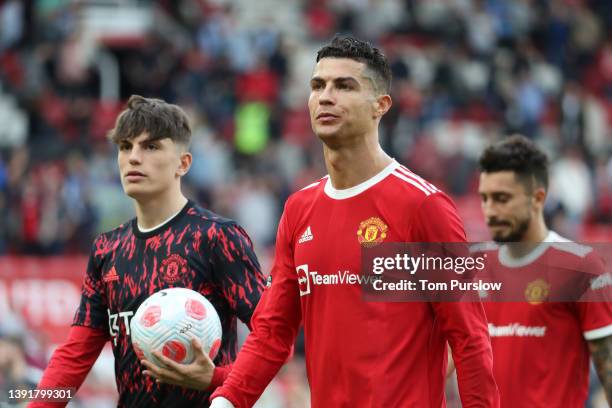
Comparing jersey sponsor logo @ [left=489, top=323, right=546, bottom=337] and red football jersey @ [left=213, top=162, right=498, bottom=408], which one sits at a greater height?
red football jersey @ [left=213, top=162, right=498, bottom=408]

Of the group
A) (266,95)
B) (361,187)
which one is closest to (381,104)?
(361,187)

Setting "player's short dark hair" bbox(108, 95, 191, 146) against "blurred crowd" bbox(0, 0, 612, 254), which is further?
"blurred crowd" bbox(0, 0, 612, 254)

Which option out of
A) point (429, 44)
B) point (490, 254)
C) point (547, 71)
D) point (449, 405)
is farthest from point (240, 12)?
point (490, 254)

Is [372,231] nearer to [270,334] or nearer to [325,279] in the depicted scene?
[325,279]

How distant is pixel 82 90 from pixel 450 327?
16294 millimetres

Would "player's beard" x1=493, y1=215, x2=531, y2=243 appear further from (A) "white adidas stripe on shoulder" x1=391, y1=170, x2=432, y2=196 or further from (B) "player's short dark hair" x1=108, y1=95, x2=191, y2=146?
(B) "player's short dark hair" x1=108, y1=95, x2=191, y2=146

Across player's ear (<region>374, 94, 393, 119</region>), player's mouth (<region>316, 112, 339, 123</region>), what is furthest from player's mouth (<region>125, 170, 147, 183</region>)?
player's ear (<region>374, 94, 393, 119</region>)

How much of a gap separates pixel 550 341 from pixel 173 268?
6.65ft

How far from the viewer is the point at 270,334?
19.9ft

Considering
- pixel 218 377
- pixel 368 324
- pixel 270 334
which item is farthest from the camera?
pixel 218 377

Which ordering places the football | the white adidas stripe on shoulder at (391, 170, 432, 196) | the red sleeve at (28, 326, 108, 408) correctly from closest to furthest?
the white adidas stripe on shoulder at (391, 170, 432, 196) < the football < the red sleeve at (28, 326, 108, 408)

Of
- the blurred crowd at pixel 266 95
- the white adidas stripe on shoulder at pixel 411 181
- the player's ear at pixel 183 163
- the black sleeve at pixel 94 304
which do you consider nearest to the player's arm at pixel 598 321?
the white adidas stripe on shoulder at pixel 411 181

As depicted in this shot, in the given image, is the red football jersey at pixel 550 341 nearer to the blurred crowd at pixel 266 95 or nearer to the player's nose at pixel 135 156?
the player's nose at pixel 135 156

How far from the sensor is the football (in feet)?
20.3
